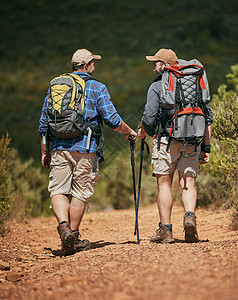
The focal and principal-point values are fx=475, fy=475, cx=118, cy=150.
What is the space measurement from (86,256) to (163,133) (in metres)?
1.48

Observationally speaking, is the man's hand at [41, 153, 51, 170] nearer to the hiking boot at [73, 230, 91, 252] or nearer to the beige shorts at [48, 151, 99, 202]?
the beige shorts at [48, 151, 99, 202]

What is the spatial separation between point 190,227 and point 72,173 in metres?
1.30

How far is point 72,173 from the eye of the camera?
4.86 meters

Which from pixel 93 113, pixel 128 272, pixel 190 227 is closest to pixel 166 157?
pixel 190 227

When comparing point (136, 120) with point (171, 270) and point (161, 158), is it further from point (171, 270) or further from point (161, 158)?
point (171, 270)

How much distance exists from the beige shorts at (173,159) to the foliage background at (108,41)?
553 inches

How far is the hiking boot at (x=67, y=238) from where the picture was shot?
453cm

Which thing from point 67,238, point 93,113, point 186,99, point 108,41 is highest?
point 108,41

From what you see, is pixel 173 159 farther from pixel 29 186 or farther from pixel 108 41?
pixel 108 41

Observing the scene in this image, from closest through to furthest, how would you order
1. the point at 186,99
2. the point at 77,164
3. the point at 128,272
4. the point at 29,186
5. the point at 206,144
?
the point at 128,272, the point at 186,99, the point at 77,164, the point at 206,144, the point at 29,186

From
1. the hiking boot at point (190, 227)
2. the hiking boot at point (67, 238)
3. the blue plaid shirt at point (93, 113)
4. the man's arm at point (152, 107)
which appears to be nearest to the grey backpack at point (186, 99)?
the man's arm at point (152, 107)

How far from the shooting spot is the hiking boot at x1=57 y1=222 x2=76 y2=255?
14.9 feet

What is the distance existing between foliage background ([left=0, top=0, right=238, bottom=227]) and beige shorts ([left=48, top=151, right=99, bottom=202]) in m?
13.9

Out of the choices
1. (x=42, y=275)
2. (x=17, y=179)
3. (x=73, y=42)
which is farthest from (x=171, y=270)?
(x=73, y=42)
